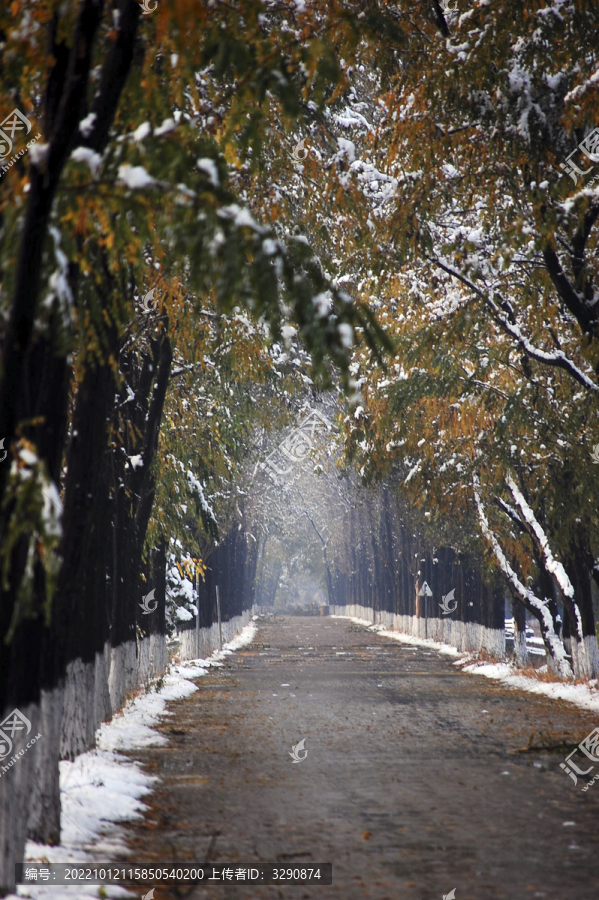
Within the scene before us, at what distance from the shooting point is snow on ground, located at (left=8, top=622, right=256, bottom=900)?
684cm

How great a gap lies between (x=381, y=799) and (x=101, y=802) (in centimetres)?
264

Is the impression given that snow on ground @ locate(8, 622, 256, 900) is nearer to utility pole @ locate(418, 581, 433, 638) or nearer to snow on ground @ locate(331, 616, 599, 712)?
snow on ground @ locate(331, 616, 599, 712)

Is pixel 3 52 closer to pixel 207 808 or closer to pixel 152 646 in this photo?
pixel 207 808

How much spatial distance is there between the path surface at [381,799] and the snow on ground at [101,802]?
21 centimetres

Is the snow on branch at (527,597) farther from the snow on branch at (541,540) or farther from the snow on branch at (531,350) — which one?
the snow on branch at (531,350)

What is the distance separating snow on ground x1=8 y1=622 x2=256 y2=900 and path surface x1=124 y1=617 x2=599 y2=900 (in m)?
0.21

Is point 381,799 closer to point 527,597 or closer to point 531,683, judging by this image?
A: point 531,683

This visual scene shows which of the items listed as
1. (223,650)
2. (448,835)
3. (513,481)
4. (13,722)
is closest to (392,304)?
(513,481)

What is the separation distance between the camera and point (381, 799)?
33.3ft

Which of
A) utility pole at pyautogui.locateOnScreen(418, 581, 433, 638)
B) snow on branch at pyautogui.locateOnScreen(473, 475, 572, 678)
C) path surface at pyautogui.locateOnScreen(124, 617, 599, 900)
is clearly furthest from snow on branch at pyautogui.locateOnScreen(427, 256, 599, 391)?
utility pole at pyautogui.locateOnScreen(418, 581, 433, 638)

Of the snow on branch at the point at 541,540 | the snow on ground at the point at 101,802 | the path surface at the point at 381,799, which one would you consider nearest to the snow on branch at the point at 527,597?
the snow on branch at the point at 541,540

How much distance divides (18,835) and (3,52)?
4.69 m

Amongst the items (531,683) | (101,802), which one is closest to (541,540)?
(531,683)

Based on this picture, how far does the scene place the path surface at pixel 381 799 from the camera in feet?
23.8
